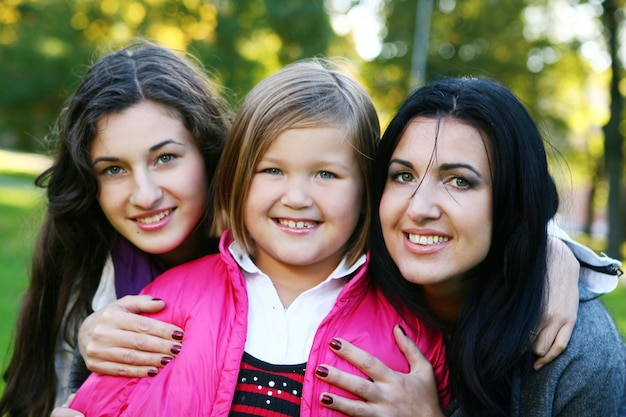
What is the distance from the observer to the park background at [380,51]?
16297 millimetres

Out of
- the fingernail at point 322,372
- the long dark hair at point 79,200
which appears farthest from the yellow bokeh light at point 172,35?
the fingernail at point 322,372

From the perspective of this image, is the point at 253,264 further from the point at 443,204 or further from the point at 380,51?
the point at 380,51

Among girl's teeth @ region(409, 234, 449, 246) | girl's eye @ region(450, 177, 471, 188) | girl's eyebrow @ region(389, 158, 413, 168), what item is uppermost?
girl's eyebrow @ region(389, 158, 413, 168)

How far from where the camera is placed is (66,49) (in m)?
26.2

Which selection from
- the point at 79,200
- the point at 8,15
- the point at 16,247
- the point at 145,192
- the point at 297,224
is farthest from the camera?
the point at 8,15

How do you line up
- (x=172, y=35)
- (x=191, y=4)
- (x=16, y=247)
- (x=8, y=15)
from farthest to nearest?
(x=8, y=15) < (x=172, y=35) < (x=191, y=4) < (x=16, y=247)

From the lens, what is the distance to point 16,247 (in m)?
10.3

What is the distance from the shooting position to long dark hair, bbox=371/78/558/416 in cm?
245

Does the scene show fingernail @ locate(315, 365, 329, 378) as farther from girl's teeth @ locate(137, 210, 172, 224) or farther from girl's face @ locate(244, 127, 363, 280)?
girl's teeth @ locate(137, 210, 172, 224)

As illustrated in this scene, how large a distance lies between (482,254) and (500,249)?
0.10m

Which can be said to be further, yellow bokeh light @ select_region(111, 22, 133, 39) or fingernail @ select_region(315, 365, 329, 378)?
yellow bokeh light @ select_region(111, 22, 133, 39)

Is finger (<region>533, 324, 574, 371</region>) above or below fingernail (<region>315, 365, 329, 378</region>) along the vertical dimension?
above

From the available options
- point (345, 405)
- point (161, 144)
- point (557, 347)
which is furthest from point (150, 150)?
point (557, 347)

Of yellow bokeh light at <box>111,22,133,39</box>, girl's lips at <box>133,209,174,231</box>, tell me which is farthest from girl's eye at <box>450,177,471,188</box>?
yellow bokeh light at <box>111,22,133,39</box>
